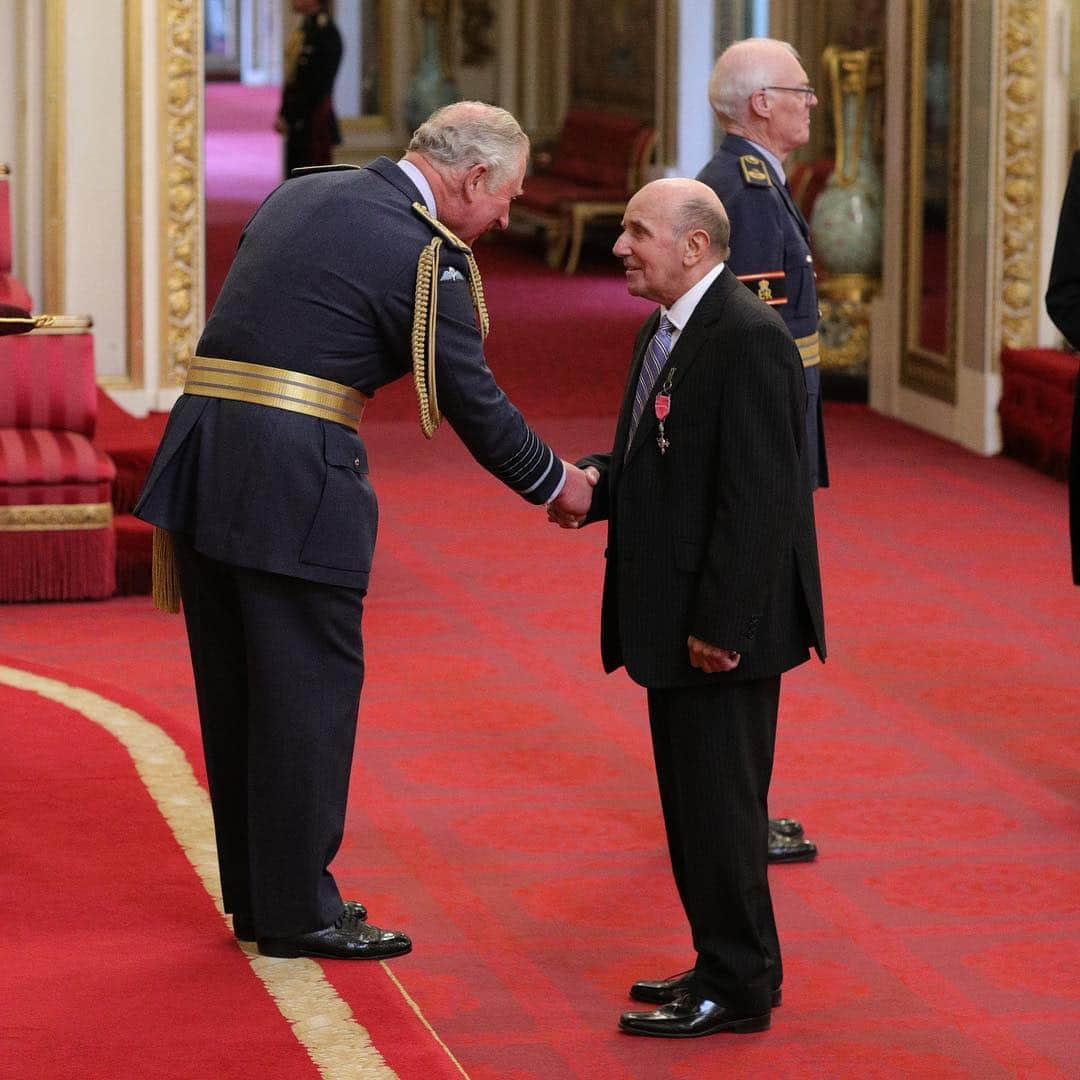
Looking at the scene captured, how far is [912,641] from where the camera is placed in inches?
259

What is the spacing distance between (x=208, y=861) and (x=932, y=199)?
661cm

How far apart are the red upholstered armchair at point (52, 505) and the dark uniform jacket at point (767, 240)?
3009 mm

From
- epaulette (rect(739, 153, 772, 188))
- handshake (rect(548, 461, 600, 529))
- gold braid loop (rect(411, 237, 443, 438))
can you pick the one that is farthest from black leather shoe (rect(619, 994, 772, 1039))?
epaulette (rect(739, 153, 772, 188))

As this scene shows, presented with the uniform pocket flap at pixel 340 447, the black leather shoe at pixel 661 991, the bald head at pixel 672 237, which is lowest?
the black leather shoe at pixel 661 991

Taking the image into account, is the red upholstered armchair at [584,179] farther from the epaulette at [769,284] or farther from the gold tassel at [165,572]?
the gold tassel at [165,572]

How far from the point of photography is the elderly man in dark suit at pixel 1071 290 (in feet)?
15.8

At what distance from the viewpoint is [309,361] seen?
3738 millimetres

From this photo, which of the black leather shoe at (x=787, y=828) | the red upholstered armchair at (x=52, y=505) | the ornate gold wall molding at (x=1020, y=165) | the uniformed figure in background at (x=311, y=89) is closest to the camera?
the black leather shoe at (x=787, y=828)

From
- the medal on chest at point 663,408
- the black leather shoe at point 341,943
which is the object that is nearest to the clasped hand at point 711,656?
the medal on chest at point 663,408

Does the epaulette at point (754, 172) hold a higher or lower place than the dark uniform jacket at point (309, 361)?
higher

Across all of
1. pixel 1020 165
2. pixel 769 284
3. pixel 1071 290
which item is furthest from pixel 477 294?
pixel 1020 165

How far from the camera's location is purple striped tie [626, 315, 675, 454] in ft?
12.1

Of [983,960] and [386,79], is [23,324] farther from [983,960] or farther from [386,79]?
[386,79]

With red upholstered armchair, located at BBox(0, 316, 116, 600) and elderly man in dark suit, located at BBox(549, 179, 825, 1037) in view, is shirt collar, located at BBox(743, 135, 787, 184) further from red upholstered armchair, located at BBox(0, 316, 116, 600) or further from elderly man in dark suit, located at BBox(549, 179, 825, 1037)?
red upholstered armchair, located at BBox(0, 316, 116, 600)
